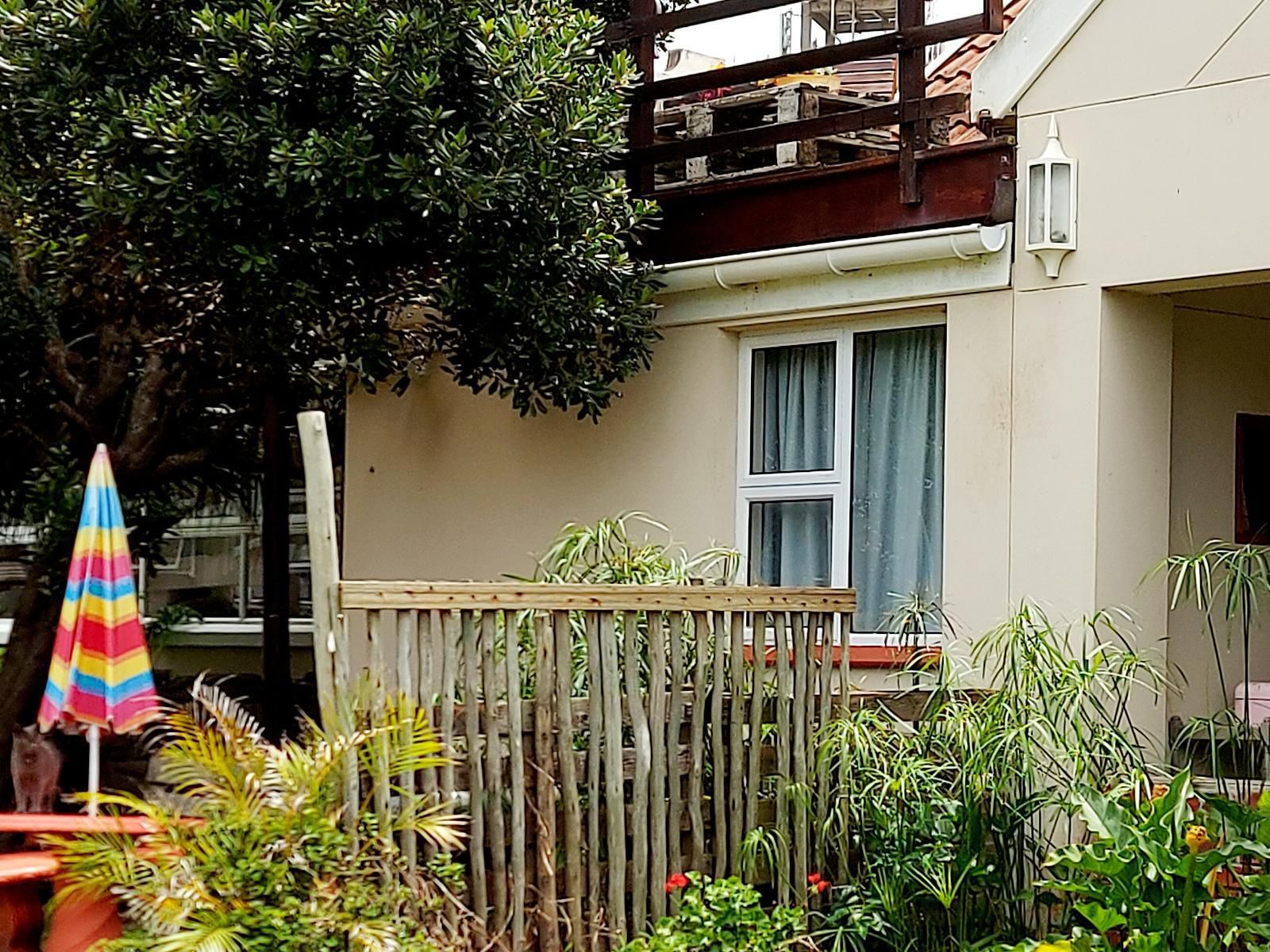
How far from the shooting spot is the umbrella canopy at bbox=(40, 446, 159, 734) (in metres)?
7.49

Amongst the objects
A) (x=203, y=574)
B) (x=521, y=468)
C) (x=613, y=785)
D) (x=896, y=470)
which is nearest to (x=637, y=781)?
(x=613, y=785)

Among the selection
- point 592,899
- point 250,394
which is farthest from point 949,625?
point 250,394

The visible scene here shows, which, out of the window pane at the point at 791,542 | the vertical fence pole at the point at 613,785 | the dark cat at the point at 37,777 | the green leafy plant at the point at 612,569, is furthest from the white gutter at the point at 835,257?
the dark cat at the point at 37,777

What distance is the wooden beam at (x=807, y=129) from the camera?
820 cm

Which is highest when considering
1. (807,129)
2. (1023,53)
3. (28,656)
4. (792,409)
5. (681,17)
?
(681,17)

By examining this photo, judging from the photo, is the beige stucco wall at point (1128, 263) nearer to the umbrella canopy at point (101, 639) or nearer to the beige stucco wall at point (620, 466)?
the beige stucco wall at point (620, 466)

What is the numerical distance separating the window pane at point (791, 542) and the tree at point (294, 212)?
104 cm

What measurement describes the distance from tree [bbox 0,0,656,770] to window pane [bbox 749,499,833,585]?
1038 mm

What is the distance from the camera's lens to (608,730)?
6.69 metres

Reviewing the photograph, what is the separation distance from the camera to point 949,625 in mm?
8156

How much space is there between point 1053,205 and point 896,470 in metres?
1.54

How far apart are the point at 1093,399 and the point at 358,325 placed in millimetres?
3634

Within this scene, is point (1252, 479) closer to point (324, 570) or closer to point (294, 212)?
point (294, 212)

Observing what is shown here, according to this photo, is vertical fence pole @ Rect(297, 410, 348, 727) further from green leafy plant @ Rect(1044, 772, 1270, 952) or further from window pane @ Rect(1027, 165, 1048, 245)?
window pane @ Rect(1027, 165, 1048, 245)
